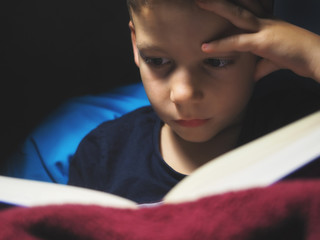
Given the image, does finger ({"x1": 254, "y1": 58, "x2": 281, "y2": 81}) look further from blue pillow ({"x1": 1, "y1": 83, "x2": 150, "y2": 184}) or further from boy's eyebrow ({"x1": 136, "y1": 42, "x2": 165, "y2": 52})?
blue pillow ({"x1": 1, "y1": 83, "x2": 150, "y2": 184})

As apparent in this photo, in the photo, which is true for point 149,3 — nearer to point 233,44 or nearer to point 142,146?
point 233,44

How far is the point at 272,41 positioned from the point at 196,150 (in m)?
0.25

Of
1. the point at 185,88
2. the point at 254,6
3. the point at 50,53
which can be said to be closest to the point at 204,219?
the point at 185,88

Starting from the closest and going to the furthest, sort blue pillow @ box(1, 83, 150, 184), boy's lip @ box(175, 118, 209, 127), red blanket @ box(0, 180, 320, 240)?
red blanket @ box(0, 180, 320, 240) → boy's lip @ box(175, 118, 209, 127) → blue pillow @ box(1, 83, 150, 184)

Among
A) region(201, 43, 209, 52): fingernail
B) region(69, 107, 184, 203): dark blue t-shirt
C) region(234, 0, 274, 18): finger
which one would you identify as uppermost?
region(234, 0, 274, 18): finger

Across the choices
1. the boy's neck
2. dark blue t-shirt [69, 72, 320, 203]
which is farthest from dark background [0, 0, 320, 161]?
the boy's neck

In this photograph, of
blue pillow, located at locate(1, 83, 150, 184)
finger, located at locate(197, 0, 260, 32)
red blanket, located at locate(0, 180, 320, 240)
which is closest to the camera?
red blanket, located at locate(0, 180, 320, 240)

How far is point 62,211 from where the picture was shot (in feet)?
1.11

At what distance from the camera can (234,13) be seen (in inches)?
22.0

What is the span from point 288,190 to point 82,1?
0.85 metres

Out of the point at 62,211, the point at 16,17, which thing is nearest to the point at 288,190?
the point at 62,211

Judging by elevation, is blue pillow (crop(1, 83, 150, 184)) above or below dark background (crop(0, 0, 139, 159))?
below

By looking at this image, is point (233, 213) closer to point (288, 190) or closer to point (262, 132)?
point (288, 190)

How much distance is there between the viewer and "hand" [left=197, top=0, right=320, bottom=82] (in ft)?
1.88
